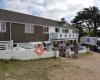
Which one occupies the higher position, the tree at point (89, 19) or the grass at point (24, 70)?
the tree at point (89, 19)

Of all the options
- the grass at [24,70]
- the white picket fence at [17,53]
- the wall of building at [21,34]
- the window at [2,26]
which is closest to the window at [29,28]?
the wall of building at [21,34]

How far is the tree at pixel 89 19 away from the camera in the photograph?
74.6 metres

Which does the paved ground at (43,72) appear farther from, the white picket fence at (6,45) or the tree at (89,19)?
the tree at (89,19)

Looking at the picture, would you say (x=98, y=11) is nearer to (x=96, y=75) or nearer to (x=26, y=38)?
(x=26, y=38)

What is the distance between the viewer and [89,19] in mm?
75625

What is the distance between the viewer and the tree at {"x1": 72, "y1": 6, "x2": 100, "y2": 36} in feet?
245

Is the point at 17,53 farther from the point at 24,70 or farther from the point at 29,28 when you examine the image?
the point at 29,28

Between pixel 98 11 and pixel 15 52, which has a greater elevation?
pixel 98 11

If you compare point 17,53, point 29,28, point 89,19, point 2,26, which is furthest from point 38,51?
point 89,19

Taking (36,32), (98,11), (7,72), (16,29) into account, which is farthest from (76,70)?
(98,11)

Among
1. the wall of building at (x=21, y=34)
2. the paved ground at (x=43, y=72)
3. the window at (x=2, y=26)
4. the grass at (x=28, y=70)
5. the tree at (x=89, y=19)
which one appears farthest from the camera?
the tree at (x=89, y=19)

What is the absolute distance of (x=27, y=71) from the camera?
16516 millimetres

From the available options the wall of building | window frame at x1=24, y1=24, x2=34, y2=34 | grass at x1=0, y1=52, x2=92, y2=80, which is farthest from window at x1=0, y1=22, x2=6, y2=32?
grass at x1=0, y1=52, x2=92, y2=80

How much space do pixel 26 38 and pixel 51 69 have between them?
56.7ft
